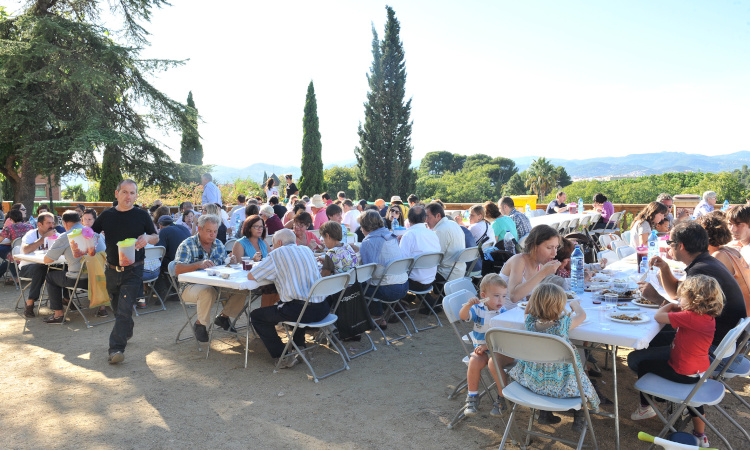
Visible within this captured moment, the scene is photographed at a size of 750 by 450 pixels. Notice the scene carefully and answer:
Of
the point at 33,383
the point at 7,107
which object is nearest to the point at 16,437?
the point at 33,383

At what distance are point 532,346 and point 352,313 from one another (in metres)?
2.39

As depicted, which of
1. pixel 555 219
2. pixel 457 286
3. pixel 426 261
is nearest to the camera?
pixel 457 286

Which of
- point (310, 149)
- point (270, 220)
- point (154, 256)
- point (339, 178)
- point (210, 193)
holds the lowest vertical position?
point (154, 256)

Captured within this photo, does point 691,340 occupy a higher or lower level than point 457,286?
lower

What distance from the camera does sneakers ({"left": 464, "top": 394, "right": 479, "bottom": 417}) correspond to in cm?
330

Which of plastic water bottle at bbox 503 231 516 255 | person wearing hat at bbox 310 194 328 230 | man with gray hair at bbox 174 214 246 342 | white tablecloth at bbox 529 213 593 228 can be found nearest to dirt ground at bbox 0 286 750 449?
man with gray hair at bbox 174 214 246 342

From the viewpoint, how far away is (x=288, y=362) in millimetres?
4641

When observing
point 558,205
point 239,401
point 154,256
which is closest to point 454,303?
point 239,401

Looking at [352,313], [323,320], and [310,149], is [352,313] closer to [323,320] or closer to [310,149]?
[323,320]

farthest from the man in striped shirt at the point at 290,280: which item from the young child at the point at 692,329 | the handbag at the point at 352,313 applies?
the young child at the point at 692,329

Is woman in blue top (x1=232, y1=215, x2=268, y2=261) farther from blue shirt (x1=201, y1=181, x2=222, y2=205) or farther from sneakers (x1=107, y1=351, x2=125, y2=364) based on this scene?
blue shirt (x1=201, y1=181, x2=222, y2=205)

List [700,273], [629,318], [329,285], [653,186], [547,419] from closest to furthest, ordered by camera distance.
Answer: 1. [629,318]
2. [700,273]
3. [547,419]
4. [329,285]
5. [653,186]

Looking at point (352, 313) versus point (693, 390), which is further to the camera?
point (352, 313)

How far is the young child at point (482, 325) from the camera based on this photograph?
332cm
